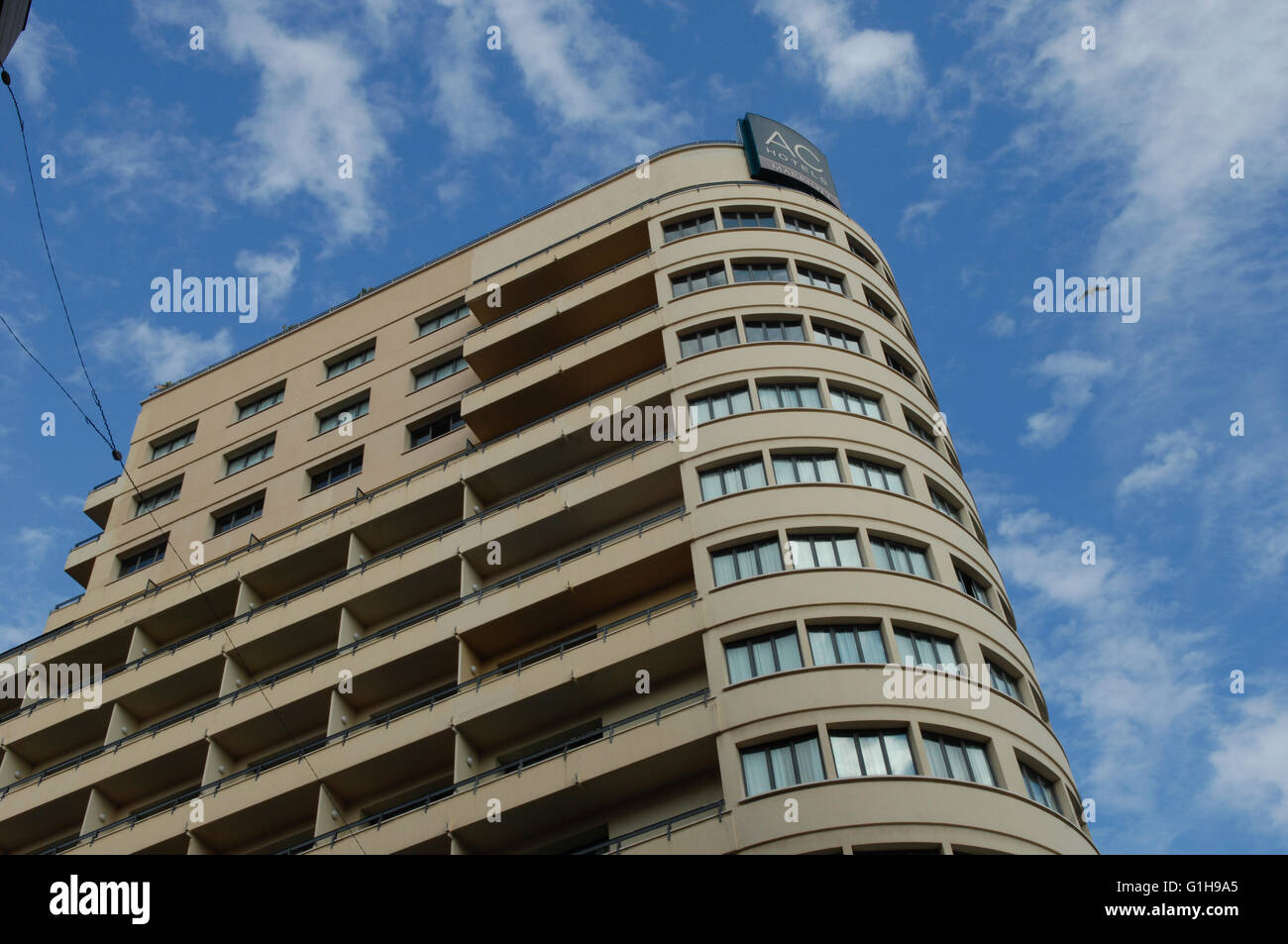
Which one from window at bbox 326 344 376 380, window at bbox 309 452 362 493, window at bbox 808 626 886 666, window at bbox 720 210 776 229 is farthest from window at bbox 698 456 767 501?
window at bbox 326 344 376 380

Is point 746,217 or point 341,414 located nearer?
point 746,217

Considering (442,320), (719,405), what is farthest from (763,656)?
(442,320)

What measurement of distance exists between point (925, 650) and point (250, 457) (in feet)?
98.7

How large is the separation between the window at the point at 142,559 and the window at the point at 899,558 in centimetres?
2911

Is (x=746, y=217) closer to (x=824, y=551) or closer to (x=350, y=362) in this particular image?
(x=824, y=551)

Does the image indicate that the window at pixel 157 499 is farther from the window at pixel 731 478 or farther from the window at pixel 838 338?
the window at pixel 838 338

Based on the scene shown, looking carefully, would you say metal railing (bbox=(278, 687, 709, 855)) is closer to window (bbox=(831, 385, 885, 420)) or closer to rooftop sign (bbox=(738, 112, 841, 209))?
window (bbox=(831, 385, 885, 420))

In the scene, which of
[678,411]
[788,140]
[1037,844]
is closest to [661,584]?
[678,411]

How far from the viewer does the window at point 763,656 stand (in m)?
28.7

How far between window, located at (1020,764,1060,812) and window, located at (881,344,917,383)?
48.6 feet

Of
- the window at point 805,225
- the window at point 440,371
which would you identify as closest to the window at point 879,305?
the window at point 805,225

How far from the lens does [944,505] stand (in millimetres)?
35625

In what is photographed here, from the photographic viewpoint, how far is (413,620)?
35.7m
